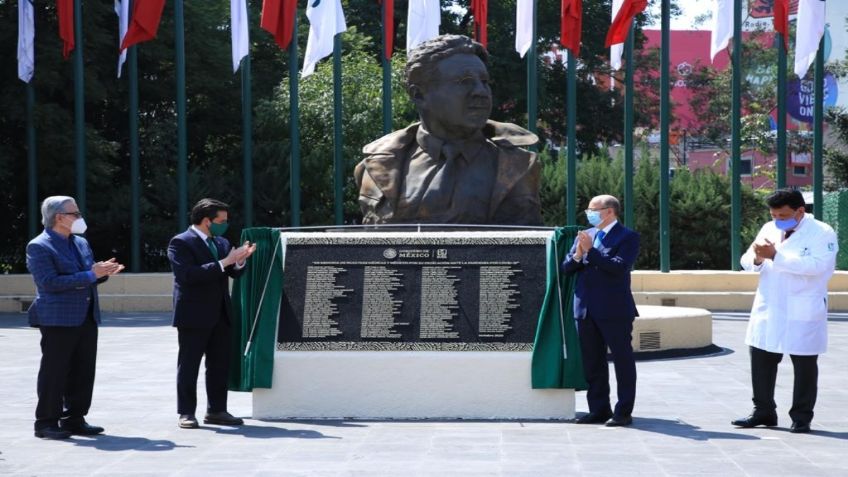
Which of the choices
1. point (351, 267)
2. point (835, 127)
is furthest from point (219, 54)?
point (351, 267)

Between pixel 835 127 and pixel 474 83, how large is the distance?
2308 cm

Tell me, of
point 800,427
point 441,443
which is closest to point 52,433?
point 441,443

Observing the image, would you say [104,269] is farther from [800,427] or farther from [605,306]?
[800,427]

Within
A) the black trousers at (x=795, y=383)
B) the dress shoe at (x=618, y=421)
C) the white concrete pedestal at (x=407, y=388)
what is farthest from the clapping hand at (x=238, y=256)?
the black trousers at (x=795, y=383)

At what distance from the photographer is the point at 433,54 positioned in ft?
38.1

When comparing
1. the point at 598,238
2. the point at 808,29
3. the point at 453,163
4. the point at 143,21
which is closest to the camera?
the point at 598,238

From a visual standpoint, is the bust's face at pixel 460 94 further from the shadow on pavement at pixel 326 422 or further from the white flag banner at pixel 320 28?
the white flag banner at pixel 320 28

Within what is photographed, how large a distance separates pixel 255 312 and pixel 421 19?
1383 centimetres

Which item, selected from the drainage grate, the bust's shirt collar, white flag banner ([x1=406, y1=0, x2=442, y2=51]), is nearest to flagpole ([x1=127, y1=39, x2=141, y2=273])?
white flag banner ([x1=406, y1=0, x2=442, y2=51])

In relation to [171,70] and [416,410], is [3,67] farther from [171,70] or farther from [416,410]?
[416,410]

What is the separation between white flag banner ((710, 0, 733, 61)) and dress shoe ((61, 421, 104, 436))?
51.3ft

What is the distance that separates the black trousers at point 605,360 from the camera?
9031mm

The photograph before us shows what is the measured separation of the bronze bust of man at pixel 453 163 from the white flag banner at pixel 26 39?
43.3 feet

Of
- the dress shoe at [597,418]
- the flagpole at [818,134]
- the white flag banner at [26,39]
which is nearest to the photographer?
the dress shoe at [597,418]
